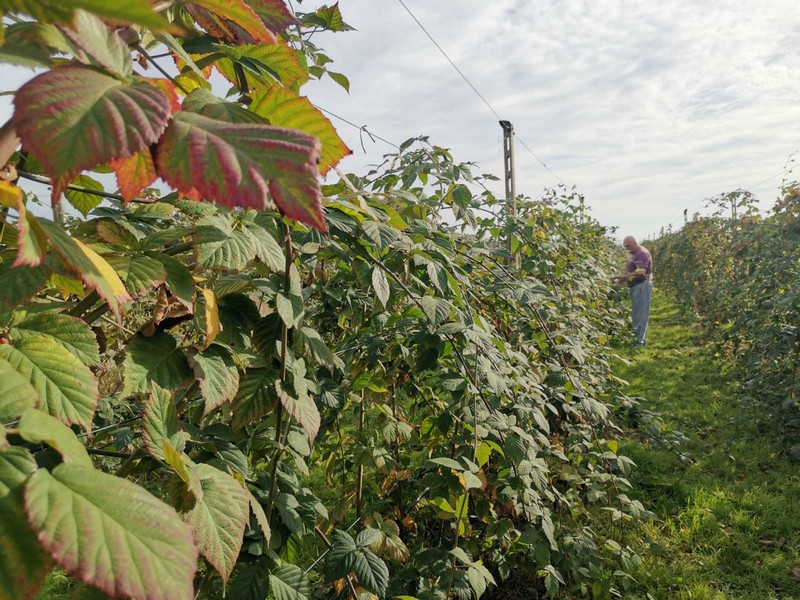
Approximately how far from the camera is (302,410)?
0.99m

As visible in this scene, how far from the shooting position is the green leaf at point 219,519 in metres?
0.67

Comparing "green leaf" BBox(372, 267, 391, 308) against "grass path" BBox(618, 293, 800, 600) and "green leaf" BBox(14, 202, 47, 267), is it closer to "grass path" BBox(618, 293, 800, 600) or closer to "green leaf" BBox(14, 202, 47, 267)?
"green leaf" BBox(14, 202, 47, 267)

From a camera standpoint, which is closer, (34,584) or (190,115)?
(34,584)

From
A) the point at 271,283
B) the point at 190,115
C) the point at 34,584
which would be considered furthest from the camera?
the point at 271,283

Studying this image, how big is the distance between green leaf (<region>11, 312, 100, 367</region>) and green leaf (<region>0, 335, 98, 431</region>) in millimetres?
34

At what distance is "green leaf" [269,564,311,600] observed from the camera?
3.42 feet

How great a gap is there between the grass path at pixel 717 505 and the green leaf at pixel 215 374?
8.96 ft

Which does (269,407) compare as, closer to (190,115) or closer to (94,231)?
(94,231)

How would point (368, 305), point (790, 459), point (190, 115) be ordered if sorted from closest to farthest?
point (190, 115) → point (368, 305) → point (790, 459)

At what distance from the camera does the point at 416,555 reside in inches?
72.6

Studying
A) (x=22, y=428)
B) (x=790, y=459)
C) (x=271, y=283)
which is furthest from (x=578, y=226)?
(x=22, y=428)

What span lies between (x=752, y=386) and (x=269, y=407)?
5978mm

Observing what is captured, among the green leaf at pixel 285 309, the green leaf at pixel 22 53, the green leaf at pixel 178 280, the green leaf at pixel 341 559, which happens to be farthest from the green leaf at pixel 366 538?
the green leaf at pixel 22 53

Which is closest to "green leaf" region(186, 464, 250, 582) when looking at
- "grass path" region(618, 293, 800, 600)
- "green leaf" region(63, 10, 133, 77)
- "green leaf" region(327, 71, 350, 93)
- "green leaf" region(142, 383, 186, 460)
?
"green leaf" region(142, 383, 186, 460)
